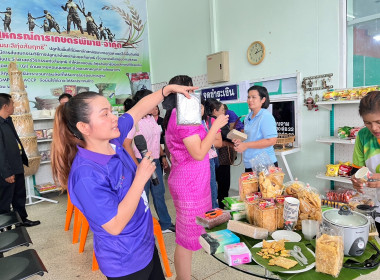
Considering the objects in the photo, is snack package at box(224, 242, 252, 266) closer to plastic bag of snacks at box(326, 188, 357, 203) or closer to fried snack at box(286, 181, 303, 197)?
fried snack at box(286, 181, 303, 197)

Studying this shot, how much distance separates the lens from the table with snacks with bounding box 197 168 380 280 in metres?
0.94

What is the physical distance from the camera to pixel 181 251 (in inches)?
68.8

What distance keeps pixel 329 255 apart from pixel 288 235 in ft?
0.83

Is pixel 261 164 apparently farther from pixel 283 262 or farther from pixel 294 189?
pixel 283 262

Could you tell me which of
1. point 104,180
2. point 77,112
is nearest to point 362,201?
point 104,180

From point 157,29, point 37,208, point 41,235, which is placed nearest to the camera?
point 41,235

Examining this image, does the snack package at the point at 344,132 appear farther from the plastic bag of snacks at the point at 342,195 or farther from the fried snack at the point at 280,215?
the fried snack at the point at 280,215

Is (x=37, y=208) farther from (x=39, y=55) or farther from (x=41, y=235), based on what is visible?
(x=39, y=55)

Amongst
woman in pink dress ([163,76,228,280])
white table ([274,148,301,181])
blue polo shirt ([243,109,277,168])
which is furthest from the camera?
white table ([274,148,301,181])

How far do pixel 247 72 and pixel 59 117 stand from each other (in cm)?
340

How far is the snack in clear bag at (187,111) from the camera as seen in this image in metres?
1.37

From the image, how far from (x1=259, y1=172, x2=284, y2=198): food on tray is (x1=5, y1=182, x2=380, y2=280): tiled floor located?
116cm

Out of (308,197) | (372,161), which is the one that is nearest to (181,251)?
(308,197)

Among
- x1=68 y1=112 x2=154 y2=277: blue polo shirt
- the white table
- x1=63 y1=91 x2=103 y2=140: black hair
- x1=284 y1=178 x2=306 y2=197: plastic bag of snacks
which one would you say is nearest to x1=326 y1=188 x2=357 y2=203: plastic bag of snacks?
the white table
